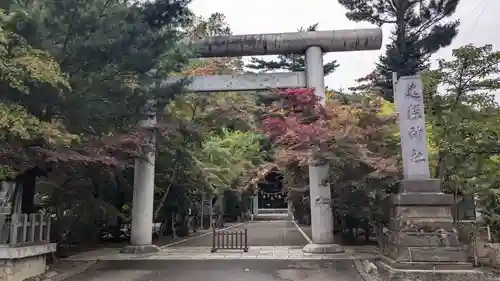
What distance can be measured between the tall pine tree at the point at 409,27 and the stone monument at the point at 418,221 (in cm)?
1596

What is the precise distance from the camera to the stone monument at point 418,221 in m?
8.90

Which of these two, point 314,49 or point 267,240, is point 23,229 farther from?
point 267,240

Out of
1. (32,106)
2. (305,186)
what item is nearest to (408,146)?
(305,186)

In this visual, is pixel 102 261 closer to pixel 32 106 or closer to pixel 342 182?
pixel 32 106

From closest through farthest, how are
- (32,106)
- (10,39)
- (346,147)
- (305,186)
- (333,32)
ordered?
(10,39)
(32,106)
(346,147)
(333,32)
(305,186)

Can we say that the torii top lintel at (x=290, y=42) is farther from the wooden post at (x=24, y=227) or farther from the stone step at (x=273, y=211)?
the stone step at (x=273, y=211)

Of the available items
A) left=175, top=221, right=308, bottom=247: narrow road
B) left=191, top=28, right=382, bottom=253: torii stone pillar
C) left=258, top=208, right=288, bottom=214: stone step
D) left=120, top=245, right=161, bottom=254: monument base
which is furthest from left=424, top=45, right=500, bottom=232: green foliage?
left=258, top=208, right=288, bottom=214: stone step

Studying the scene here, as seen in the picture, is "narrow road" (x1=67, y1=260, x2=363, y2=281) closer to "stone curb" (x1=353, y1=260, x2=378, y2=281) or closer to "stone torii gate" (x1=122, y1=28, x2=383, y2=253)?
"stone curb" (x1=353, y1=260, x2=378, y2=281)

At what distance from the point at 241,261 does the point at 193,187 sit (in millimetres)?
6501

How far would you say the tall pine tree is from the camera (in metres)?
25.4

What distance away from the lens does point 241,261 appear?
11617 mm

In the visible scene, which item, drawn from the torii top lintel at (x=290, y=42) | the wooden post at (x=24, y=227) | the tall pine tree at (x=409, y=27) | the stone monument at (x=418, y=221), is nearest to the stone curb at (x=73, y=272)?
the wooden post at (x=24, y=227)

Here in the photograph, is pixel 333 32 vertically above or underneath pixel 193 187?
above

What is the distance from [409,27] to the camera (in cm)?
2650
